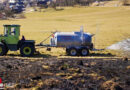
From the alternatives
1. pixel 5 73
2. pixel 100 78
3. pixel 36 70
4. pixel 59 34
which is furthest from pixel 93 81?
→ pixel 59 34

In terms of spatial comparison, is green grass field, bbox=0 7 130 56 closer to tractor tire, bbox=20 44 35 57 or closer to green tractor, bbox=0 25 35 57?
tractor tire, bbox=20 44 35 57

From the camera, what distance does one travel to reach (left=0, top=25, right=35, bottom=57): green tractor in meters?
18.0

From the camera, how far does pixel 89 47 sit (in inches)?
773

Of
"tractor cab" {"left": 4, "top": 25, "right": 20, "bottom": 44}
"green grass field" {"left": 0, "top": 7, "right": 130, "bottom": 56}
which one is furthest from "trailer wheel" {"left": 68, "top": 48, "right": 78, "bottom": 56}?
"green grass field" {"left": 0, "top": 7, "right": 130, "bottom": 56}

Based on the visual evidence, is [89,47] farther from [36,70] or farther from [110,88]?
[110,88]

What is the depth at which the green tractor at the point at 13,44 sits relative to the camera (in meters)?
18.0

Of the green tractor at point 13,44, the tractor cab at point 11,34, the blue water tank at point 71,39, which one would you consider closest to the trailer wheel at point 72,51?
the blue water tank at point 71,39

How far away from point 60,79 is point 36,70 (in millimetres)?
1846

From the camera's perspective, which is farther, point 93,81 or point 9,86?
point 93,81

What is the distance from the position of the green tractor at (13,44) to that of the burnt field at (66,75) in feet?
12.0

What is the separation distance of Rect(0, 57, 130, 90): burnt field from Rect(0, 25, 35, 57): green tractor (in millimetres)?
3645

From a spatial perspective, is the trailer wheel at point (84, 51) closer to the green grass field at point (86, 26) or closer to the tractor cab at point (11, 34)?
the tractor cab at point (11, 34)

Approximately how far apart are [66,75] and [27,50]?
22.1 feet

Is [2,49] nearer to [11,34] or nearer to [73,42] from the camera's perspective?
[11,34]
